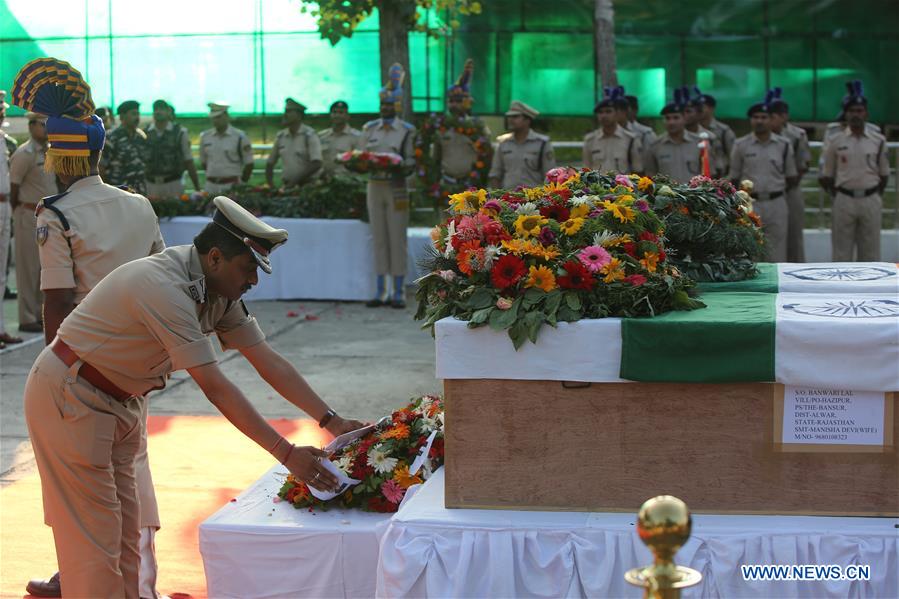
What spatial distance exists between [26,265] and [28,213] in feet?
1.59

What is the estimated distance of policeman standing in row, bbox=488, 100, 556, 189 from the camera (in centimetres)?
1188

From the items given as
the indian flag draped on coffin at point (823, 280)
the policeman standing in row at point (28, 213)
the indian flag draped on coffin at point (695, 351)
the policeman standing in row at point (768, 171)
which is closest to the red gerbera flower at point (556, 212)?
the indian flag draped on coffin at point (695, 351)

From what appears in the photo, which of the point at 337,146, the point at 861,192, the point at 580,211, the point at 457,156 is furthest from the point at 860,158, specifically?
the point at 580,211

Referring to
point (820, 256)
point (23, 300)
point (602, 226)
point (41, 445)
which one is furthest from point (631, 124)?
point (41, 445)

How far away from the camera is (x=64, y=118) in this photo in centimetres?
454

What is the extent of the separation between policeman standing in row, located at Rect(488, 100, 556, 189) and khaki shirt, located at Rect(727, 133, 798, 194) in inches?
75.4

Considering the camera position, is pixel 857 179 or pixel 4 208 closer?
pixel 4 208

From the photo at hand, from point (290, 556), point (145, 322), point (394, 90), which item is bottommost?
point (290, 556)

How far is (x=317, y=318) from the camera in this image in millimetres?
11344

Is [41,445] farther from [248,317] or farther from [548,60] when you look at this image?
→ [548,60]

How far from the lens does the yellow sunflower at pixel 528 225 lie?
13.1 ft

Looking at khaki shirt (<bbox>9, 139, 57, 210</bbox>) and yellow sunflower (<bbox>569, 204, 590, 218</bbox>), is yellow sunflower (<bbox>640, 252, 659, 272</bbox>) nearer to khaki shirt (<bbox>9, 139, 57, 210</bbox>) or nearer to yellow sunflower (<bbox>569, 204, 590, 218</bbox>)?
yellow sunflower (<bbox>569, 204, 590, 218</bbox>)

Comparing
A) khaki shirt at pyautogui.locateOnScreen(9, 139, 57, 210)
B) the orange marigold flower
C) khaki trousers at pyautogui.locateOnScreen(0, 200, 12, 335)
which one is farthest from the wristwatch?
khaki shirt at pyautogui.locateOnScreen(9, 139, 57, 210)

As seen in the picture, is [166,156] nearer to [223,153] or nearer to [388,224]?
[223,153]
